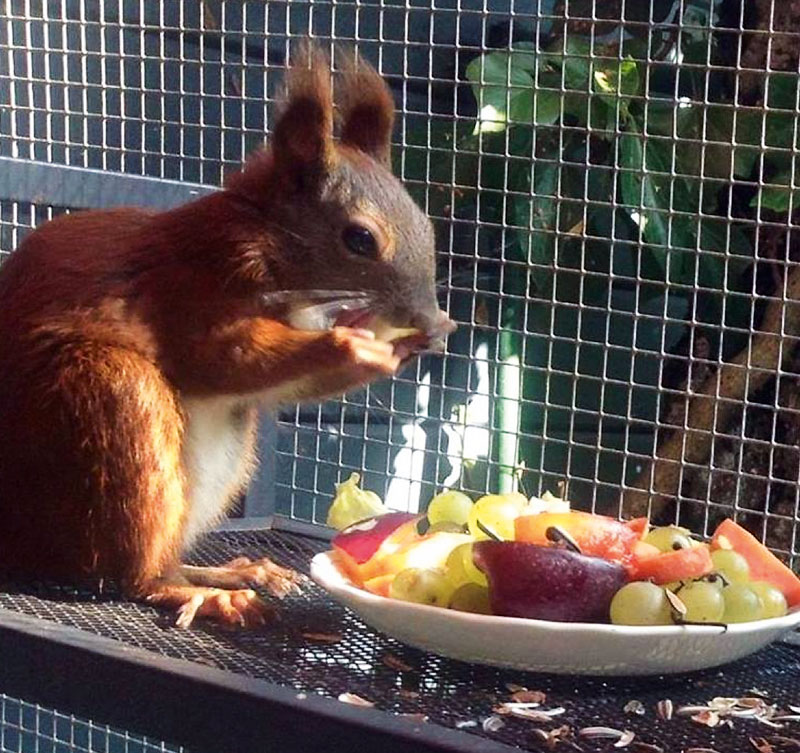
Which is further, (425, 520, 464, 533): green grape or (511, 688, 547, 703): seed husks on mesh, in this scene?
(425, 520, 464, 533): green grape

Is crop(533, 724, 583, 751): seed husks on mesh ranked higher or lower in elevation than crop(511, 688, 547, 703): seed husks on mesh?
higher

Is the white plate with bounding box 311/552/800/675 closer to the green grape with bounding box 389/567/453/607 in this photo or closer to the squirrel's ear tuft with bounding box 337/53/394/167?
the green grape with bounding box 389/567/453/607

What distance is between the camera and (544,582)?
3.57 ft

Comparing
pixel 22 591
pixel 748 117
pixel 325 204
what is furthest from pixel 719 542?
pixel 748 117

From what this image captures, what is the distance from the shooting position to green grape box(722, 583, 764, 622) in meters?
1.12

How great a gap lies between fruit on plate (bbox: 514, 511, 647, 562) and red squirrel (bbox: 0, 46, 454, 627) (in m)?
0.21

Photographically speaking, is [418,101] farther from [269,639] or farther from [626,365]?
[269,639]

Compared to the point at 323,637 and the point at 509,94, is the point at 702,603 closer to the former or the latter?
the point at 323,637

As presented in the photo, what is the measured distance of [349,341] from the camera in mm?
1293

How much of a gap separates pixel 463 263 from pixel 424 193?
0.35 feet

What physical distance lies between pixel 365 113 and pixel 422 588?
1.83 ft

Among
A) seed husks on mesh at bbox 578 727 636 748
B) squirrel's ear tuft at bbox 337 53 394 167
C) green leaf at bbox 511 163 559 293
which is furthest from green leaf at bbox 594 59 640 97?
seed husks on mesh at bbox 578 727 636 748

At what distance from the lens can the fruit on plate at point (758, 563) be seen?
123 cm

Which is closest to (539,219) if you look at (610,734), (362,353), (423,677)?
(362,353)
